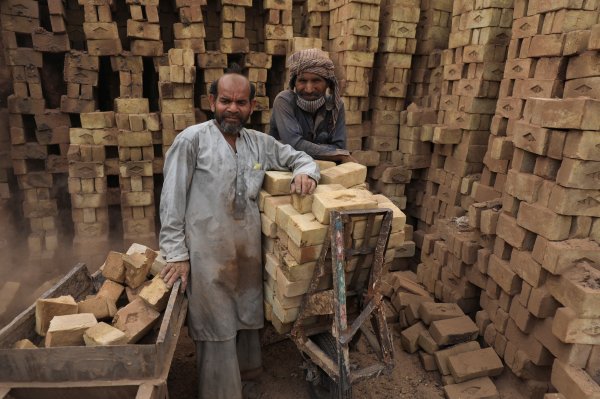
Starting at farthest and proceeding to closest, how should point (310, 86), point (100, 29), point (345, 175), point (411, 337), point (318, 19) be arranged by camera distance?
point (318, 19) < point (100, 29) < point (411, 337) < point (310, 86) < point (345, 175)

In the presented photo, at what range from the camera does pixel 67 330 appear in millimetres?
2254

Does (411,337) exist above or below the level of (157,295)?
below

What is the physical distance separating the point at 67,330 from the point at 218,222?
112cm

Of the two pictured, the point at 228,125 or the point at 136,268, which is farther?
the point at 136,268

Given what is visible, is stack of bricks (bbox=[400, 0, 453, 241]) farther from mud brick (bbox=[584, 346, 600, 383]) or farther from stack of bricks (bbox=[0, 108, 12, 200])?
stack of bricks (bbox=[0, 108, 12, 200])

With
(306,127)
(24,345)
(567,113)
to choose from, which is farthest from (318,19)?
(24,345)

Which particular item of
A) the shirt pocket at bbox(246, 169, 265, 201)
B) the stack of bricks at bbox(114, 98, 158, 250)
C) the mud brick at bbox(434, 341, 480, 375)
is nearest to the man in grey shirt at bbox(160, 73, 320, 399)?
the shirt pocket at bbox(246, 169, 265, 201)

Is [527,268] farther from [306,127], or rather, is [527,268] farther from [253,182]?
[253,182]

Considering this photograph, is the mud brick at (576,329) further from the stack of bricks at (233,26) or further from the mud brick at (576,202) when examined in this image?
the stack of bricks at (233,26)

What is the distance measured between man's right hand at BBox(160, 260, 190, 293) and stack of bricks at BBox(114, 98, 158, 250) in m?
3.16

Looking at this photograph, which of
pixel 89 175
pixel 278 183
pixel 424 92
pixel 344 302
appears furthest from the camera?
pixel 424 92

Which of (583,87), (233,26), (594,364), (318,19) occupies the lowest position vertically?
(594,364)

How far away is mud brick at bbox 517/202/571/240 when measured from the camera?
3.18 m

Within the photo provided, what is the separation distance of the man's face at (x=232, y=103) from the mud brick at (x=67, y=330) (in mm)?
1554
